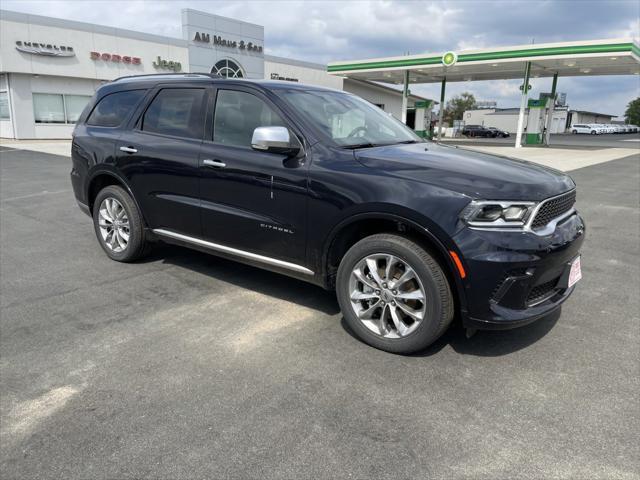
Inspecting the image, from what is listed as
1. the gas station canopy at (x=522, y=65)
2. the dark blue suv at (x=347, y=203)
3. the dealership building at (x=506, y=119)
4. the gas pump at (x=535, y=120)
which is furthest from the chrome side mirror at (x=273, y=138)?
the dealership building at (x=506, y=119)

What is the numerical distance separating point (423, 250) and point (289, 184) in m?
1.14

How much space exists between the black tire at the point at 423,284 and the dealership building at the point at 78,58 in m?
28.1

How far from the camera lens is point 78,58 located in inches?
1144

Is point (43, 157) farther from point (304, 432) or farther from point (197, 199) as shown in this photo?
point (304, 432)

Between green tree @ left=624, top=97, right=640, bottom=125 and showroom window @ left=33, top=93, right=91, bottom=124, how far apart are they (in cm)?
11343

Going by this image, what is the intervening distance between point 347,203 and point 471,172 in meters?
0.84

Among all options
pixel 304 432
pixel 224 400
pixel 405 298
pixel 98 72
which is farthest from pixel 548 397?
pixel 98 72

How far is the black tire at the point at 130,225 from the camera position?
495 cm

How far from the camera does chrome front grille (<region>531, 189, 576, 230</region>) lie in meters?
3.05

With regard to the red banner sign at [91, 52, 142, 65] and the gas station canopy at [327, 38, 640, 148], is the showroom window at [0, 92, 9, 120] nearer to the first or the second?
the red banner sign at [91, 52, 142, 65]

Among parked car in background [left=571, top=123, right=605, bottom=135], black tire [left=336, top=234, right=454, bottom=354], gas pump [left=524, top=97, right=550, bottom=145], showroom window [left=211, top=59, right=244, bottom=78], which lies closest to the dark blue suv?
black tire [left=336, top=234, right=454, bottom=354]

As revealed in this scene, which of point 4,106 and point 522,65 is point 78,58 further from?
point 522,65

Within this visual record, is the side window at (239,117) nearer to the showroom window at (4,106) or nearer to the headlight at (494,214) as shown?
the headlight at (494,214)

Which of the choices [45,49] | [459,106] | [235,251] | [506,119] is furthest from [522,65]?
[459,106]
